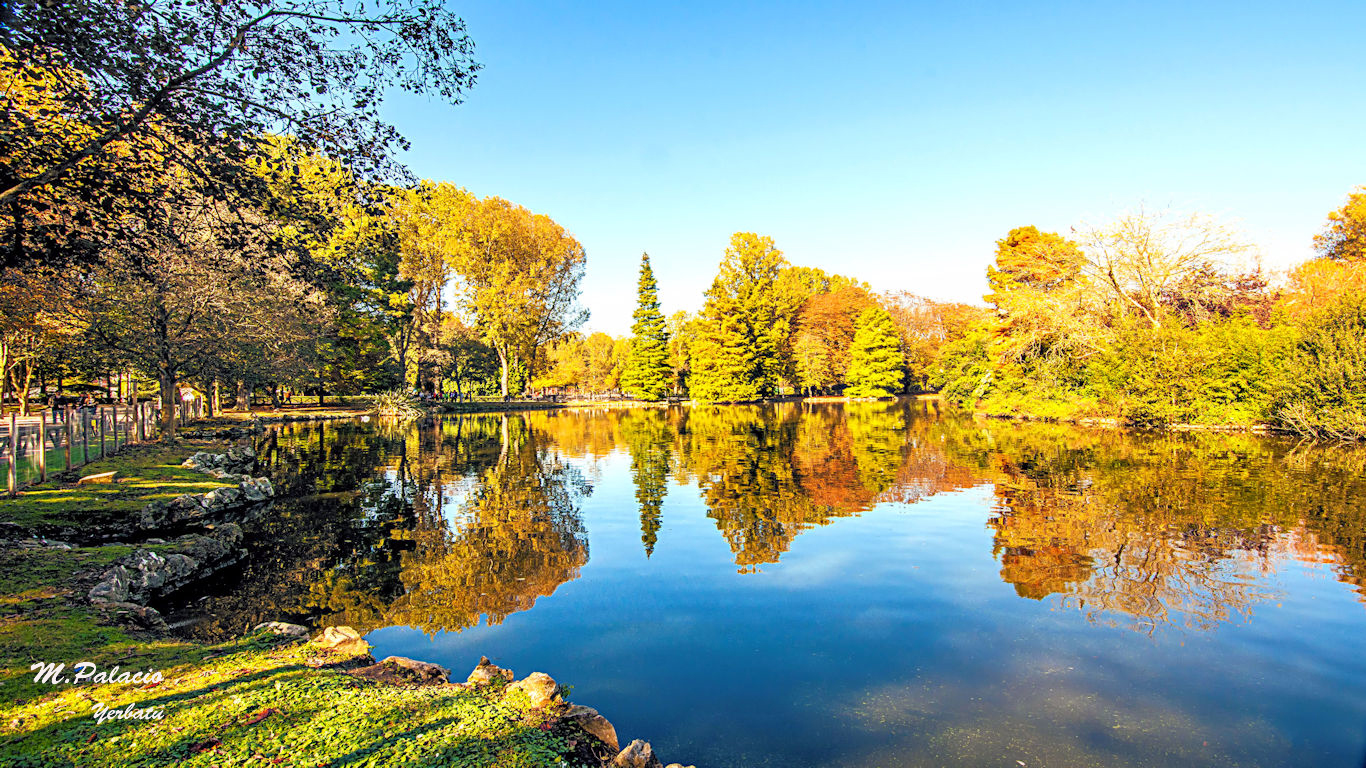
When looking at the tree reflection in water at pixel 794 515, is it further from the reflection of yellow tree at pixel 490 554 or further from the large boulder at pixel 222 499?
the large boulder at pixel 222 499

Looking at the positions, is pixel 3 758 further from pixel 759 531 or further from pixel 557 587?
pixel 759 531

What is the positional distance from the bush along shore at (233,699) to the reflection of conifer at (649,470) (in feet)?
18.3

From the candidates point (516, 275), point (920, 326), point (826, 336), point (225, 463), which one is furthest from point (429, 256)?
point (920, 326)

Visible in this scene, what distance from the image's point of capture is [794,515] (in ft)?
40.9

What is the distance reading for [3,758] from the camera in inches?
138

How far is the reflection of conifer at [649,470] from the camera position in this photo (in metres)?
12.2

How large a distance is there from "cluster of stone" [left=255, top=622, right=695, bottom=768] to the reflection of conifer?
507cm

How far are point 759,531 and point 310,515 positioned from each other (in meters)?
9.43

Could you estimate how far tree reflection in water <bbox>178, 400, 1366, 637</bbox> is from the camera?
7.93 meters

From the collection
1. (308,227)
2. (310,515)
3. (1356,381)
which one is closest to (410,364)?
(310,515)

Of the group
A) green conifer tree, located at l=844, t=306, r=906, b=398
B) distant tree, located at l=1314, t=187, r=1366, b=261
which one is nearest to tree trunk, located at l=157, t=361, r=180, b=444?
green conifer tree, located at l=844, t=306, r=906, b=398

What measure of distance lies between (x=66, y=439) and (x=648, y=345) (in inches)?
2121

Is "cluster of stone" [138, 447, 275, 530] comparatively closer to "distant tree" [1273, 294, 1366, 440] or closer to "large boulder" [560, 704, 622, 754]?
"large boulder" [560, 704, 622, 754]

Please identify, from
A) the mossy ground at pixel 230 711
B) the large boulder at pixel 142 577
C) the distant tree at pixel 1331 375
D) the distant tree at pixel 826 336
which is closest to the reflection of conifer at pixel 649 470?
the mossy ground at pixel 230 711
